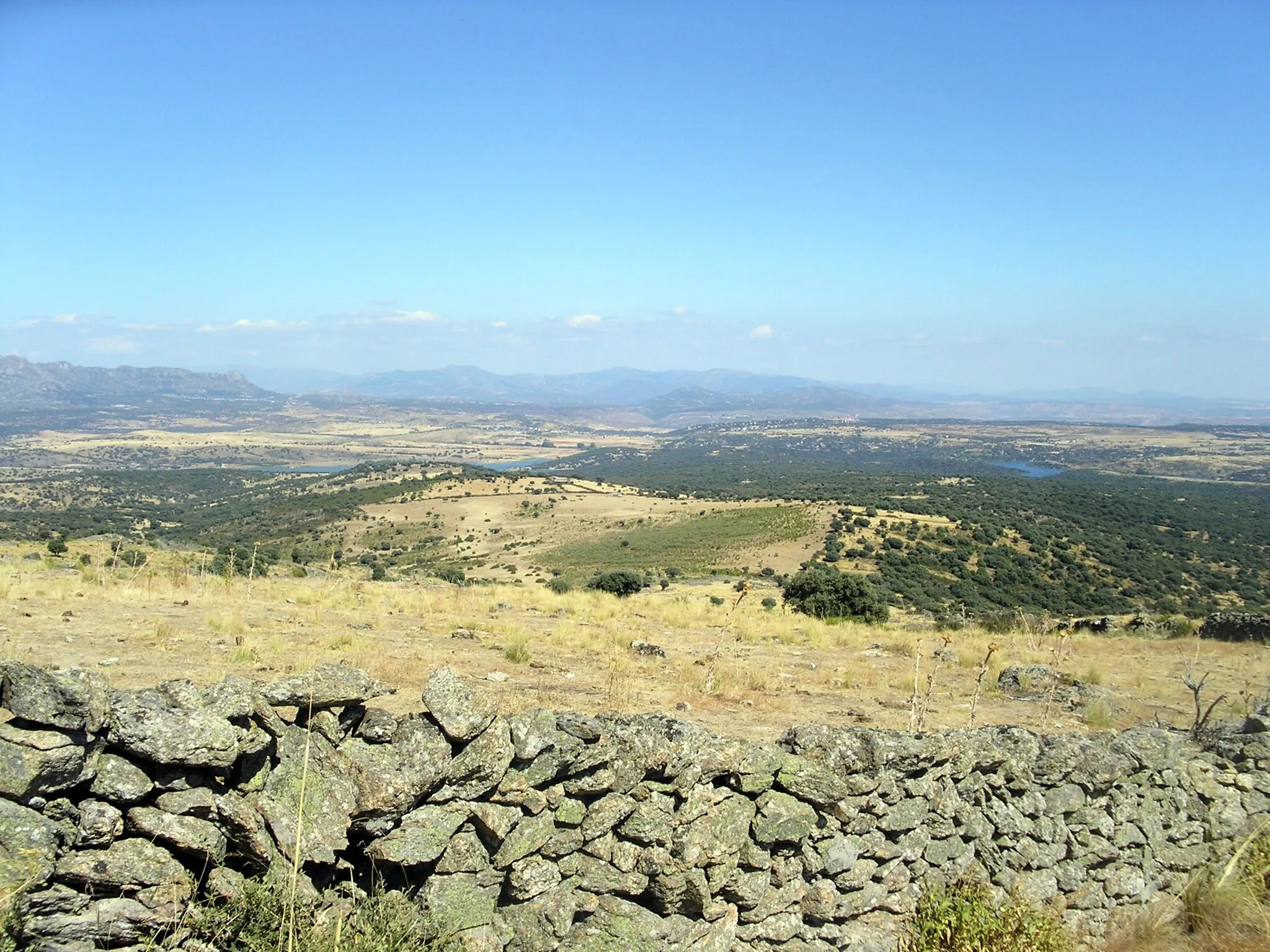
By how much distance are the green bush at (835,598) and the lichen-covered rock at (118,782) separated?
21.0m

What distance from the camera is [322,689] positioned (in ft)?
17.1

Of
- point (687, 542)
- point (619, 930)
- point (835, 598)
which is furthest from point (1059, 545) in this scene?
point (619, 930)

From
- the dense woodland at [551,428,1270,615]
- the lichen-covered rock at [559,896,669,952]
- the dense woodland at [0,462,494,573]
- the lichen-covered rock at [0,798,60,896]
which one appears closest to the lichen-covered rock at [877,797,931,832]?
the lichen-covered rock at [559,896,669,952]

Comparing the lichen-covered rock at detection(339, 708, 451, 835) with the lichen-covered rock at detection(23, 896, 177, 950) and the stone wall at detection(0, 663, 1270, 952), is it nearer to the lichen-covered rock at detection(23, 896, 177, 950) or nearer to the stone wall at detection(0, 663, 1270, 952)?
the stone wall at detection(0, 663, 1270, 952)

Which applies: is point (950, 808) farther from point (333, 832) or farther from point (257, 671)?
point (257, 671)

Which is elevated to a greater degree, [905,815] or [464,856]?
[464,856]

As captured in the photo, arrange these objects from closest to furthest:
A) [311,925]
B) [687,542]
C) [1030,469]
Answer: [311,925] < [687,542] < [1030,469]

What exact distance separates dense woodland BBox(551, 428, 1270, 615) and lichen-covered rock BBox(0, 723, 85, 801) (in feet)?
101

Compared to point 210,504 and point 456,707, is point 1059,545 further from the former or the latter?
point 210,504

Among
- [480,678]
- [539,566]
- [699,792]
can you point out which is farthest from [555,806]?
[539,566]

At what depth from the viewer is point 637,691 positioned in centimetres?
948

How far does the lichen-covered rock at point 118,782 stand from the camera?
4.23 metres

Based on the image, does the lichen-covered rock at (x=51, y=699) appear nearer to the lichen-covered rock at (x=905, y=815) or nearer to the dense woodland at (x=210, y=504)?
the lichen-covered rock at (x=905, y=815)

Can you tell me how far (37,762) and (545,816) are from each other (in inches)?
126
